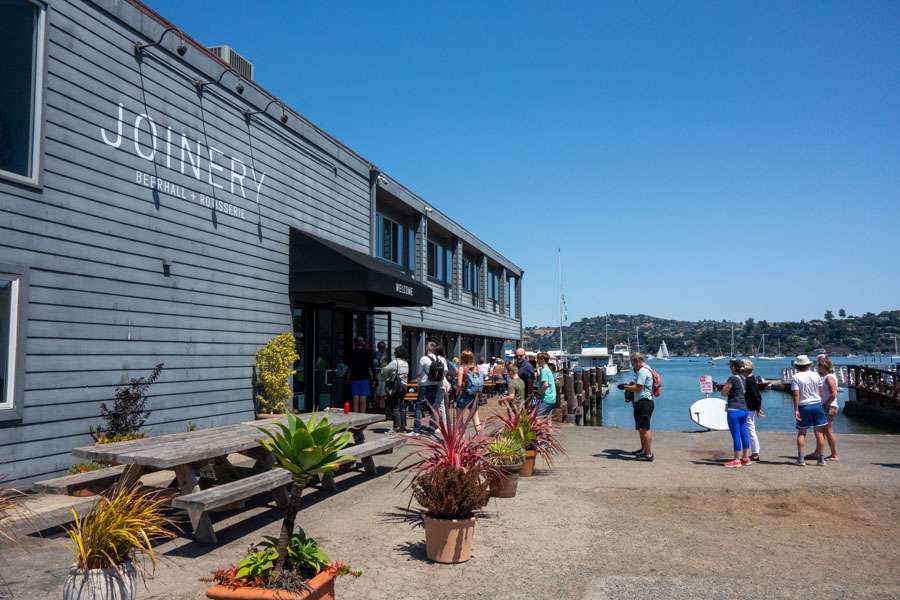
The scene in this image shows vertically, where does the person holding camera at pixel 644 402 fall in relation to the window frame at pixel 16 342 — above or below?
below

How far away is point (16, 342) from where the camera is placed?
6820 mm

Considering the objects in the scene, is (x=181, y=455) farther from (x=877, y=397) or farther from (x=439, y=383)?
(x=877, y=397)

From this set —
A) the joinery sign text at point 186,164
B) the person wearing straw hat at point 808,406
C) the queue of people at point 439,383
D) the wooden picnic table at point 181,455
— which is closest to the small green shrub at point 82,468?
the wooden picnic table at point 181,455

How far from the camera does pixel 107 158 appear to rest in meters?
8.13

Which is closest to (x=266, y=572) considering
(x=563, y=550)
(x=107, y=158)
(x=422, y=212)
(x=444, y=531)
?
(x=444, y=531)

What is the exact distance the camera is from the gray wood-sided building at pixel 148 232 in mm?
7055

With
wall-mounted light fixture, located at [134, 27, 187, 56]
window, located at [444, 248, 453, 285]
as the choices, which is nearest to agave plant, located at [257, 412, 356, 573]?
wall-mounted light fixture, located at [134, 27, 187, 56]

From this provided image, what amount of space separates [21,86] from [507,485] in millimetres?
7081

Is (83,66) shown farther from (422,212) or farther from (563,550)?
(422,212)

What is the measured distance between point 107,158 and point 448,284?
1640 centimetres

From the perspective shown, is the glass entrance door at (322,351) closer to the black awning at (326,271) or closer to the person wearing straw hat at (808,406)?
the black awning at (326,271)

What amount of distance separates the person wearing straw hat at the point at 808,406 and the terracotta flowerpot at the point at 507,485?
516 cm

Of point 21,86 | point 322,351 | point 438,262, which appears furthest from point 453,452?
point 438,262

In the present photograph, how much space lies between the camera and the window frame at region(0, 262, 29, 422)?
674 cm
